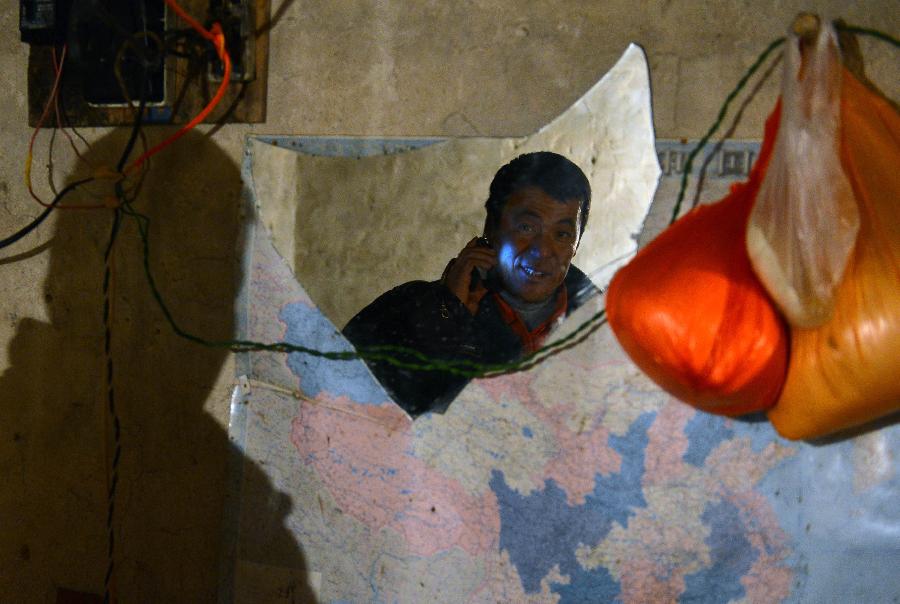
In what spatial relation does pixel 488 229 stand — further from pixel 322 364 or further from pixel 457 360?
pixel 322 364

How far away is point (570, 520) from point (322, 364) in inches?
20.9

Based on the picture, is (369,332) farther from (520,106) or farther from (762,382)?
(762,382)

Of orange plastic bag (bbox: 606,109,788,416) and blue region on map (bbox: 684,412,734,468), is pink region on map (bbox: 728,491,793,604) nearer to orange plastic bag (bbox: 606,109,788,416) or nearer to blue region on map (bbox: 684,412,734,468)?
blue region on map (bbox: 684,412,734,468)

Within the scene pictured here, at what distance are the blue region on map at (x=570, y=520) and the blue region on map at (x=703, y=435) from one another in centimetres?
7

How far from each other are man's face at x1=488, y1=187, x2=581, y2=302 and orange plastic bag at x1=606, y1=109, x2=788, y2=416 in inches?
7.8

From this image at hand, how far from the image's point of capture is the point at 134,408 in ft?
4.59

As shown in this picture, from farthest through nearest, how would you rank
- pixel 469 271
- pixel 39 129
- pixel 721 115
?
pixel 39 129, pixel 469 271, pixel 721 115

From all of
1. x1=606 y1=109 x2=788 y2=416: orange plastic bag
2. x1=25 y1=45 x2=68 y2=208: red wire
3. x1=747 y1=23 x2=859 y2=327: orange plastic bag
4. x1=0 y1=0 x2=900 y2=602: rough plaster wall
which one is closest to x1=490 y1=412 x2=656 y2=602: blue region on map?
x1=606 y1=109 x2=788 y2=416: orange plastic bag

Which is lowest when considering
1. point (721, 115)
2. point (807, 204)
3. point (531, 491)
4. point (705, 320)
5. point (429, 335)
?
point (531, 491)

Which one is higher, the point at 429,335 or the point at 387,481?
the point at 429,335

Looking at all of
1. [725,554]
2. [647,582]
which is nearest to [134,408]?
[647,582]

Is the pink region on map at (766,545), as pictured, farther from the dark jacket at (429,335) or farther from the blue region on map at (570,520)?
the dark jacket at (429,335)

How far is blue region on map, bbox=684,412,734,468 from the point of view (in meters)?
1.11

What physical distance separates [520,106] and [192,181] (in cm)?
67
